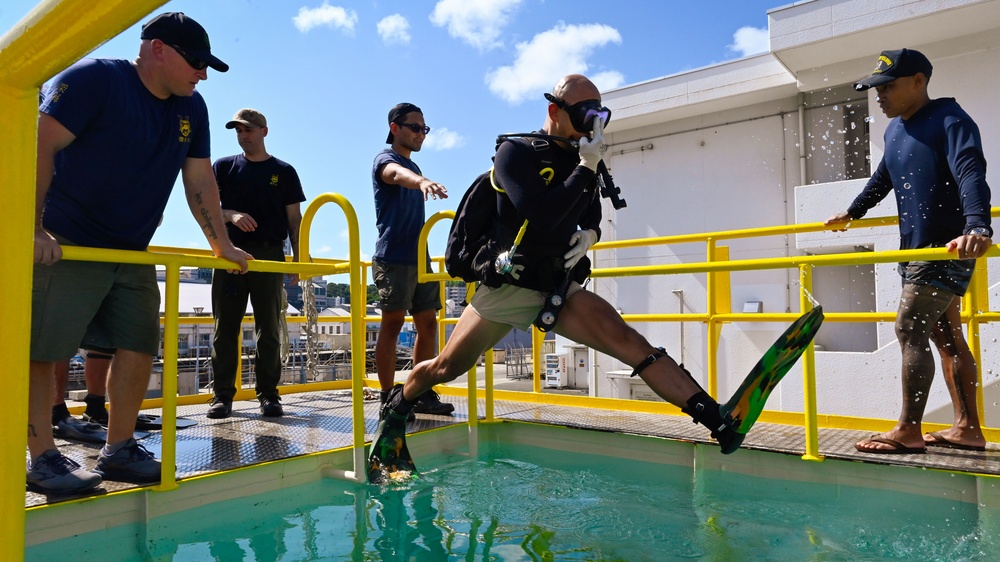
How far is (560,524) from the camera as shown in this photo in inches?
→ 96.7

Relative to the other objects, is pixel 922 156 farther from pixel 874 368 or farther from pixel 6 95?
pixel 874 368

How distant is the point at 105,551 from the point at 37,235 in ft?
3.57

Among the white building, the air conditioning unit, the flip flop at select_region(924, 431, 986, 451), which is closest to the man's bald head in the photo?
the flip flop at select_region(924, 431, 986, 451)

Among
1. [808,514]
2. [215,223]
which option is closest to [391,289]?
[215,223]


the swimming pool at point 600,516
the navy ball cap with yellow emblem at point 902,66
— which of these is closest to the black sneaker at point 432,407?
the swimming pool at point 600,516

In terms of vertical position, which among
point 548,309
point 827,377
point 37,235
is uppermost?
point 37,235

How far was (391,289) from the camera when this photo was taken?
408 cm

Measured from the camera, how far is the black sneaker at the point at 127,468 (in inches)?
96.5

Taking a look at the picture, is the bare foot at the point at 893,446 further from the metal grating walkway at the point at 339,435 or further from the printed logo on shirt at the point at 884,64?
the printed logo on shirt at the point at 884,64

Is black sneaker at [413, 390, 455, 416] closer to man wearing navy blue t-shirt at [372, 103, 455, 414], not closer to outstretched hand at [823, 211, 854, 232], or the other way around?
man wearing navy blue t-shirt at [372, 103, 455, 414]

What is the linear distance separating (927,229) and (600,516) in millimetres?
2074

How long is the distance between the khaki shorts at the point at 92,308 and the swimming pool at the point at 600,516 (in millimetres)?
649

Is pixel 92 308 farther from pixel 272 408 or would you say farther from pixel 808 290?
pixel 808 290

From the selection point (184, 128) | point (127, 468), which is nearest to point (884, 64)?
point (184, 128)
